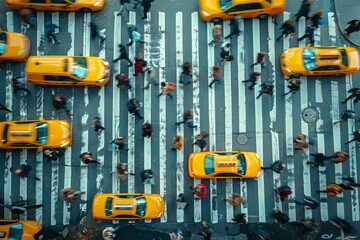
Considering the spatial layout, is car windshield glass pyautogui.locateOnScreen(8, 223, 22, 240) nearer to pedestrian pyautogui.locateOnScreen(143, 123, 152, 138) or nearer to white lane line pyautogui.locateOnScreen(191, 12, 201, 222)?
pedestrian pyautogui.locateOnScreen(143, 123, 152, 138)

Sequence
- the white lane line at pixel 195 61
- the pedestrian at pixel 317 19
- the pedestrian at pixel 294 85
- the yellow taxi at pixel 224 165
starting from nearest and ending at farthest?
the yellow taxi at pixel 224 165, the pedestrian at pixel 294 85, the pedestrian at pixel 317 19, the white lane line at pixel 195 61

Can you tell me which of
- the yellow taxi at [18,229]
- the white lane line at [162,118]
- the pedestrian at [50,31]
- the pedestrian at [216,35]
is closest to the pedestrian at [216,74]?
the pedestrian at [216,35]

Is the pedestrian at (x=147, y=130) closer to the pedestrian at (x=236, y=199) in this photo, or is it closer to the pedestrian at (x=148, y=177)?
the pedestrian at (x=148, y=177)

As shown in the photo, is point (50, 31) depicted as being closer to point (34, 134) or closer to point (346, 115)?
point (34, 134)

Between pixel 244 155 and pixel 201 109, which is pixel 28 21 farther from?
pixel 244 155

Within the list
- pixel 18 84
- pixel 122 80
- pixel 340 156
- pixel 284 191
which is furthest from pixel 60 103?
pixel 340 156

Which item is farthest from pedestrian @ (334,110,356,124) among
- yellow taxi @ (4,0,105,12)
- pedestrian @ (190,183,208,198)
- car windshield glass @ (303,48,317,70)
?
yellow taxi @ (4,0,105,12)

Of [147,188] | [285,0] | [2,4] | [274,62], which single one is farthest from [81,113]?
[285,0]
